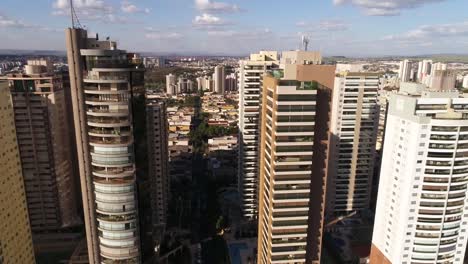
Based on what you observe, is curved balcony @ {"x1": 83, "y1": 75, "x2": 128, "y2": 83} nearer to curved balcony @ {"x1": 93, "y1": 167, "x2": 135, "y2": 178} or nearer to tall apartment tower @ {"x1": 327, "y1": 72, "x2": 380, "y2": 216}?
curved balcony @ {"x1": 93, "y1": 167, "x2": 135, "y2": 178}

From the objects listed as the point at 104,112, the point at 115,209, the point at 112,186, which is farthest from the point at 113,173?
the point at 104,112

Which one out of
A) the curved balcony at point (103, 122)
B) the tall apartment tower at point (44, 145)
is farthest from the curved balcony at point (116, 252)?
the tall apartment tower at point (44, 145)

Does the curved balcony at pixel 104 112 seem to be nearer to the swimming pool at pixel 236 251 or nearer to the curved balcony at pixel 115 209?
the curved balcony at pixel 115 209

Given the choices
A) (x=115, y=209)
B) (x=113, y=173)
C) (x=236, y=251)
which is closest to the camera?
(x=113, y=173)

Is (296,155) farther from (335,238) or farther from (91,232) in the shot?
(335,238)

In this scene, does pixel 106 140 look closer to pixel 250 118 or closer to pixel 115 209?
pixel 115 209

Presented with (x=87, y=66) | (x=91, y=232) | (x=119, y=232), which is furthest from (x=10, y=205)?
(x=87, y=66)
